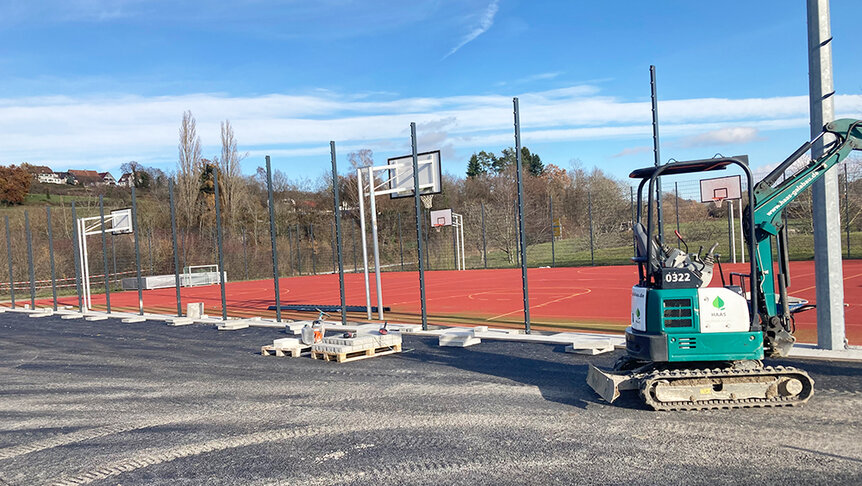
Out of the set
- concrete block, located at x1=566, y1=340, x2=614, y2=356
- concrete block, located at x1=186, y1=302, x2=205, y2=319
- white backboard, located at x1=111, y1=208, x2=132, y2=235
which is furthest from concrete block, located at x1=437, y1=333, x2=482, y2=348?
white backboard, located at x1=111, y1=208, x2=132, y2=235

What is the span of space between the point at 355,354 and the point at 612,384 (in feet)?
17.5

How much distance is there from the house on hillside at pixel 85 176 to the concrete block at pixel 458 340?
93263mm

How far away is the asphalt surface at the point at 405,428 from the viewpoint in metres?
5.46

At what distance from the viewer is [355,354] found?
36.9 ft

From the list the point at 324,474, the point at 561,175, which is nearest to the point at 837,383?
the point at 324,474

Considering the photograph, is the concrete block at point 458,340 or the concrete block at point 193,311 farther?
the concrete block at point 193,311

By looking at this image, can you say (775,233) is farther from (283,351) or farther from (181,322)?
(181,322)

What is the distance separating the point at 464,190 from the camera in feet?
214

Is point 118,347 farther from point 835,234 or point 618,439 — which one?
point 835,234

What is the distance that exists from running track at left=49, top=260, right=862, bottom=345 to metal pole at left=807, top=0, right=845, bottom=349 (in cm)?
128

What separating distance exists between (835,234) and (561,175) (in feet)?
233

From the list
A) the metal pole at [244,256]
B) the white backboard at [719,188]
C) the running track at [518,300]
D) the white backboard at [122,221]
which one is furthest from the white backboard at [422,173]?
the metal pole at [244,256]

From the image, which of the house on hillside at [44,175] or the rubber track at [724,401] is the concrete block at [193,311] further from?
the house on hillside at [44,175]

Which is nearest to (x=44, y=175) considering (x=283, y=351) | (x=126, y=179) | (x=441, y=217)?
(x=126, y=179)
